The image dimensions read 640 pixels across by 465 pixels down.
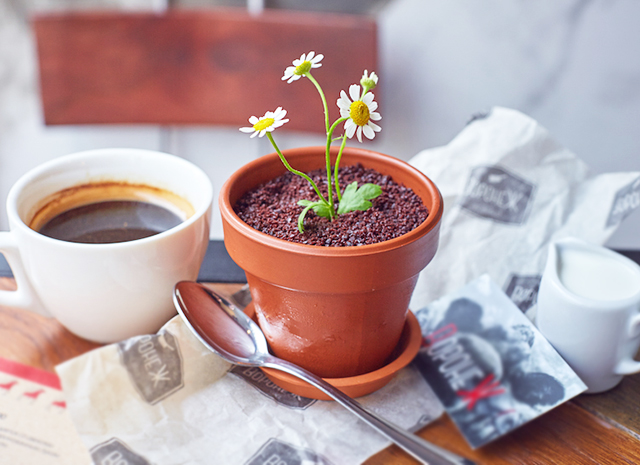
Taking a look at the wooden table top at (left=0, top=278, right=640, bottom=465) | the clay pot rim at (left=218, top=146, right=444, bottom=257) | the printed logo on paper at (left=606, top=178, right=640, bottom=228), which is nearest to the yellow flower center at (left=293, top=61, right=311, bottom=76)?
the clay pot rim at (left=218, top=146, right=444, bottom=257)

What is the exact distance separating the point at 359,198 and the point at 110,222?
0.32 m

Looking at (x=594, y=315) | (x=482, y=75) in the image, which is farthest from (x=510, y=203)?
(x=482, y=75)

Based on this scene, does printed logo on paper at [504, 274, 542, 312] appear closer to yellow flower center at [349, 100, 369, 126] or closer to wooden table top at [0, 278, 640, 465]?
wooden table top at [0, 278, 640, 465]

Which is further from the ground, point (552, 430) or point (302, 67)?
point (302, 67)

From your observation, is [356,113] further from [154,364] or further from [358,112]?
[154,364]

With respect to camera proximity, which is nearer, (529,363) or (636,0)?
(529,363)

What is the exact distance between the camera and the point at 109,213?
66 centimetres

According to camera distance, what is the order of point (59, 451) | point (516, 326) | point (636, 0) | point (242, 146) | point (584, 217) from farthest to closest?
point (242, 146) < point (636, 0) < point (584, 217) < point (516, 326) < point (59, 451)

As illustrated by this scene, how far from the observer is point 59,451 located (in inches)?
19.5

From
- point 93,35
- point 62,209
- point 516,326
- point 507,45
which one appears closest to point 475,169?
point 516,326

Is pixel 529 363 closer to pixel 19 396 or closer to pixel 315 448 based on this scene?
pixel 315 448

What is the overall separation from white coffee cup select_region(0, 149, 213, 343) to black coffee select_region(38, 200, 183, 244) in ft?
0.09

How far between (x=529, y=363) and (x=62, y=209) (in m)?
0.55

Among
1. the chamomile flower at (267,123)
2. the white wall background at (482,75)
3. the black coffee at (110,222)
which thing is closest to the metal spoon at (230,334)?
the black coffee at (110,222)
